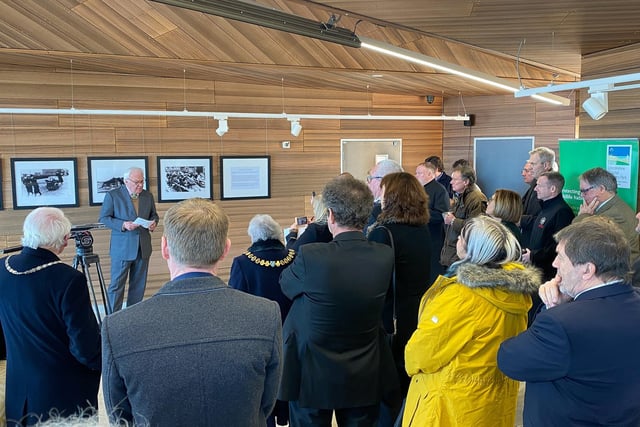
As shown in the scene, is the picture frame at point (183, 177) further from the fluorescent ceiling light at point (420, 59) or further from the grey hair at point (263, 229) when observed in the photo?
the grey hair at point (263, 229)

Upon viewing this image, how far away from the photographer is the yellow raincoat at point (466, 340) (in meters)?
2.12

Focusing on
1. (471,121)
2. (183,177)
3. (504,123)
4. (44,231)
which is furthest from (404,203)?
(471,121)

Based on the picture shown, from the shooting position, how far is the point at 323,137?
8234mm

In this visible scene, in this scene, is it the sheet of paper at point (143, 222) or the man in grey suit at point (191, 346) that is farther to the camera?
the sheet of paper at point (143, 222)

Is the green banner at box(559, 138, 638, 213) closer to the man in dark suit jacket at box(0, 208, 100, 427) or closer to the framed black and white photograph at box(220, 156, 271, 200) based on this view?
the framed black and white photograph at box(220, 156, 271, 200)

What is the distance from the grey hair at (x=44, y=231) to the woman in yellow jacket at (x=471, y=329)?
1665 mm

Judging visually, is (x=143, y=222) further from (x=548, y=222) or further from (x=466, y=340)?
(x=466, y=340)

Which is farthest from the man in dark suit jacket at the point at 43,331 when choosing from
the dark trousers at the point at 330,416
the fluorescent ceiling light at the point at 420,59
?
the fluorescent ceiling light at the point at 420,59

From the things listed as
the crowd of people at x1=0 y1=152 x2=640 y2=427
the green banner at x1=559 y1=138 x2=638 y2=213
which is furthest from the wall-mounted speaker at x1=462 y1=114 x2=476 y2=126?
the crowd of people at x1=0 y1=152 x2=640 y2=427

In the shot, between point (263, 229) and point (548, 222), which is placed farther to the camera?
point (548, 222)

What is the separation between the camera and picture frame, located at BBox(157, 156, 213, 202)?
7.05 metres

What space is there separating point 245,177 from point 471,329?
229 inches

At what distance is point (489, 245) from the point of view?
2.18 meters

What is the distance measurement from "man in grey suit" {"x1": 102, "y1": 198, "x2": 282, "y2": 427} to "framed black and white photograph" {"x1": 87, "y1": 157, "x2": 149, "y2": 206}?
5.47 meters
